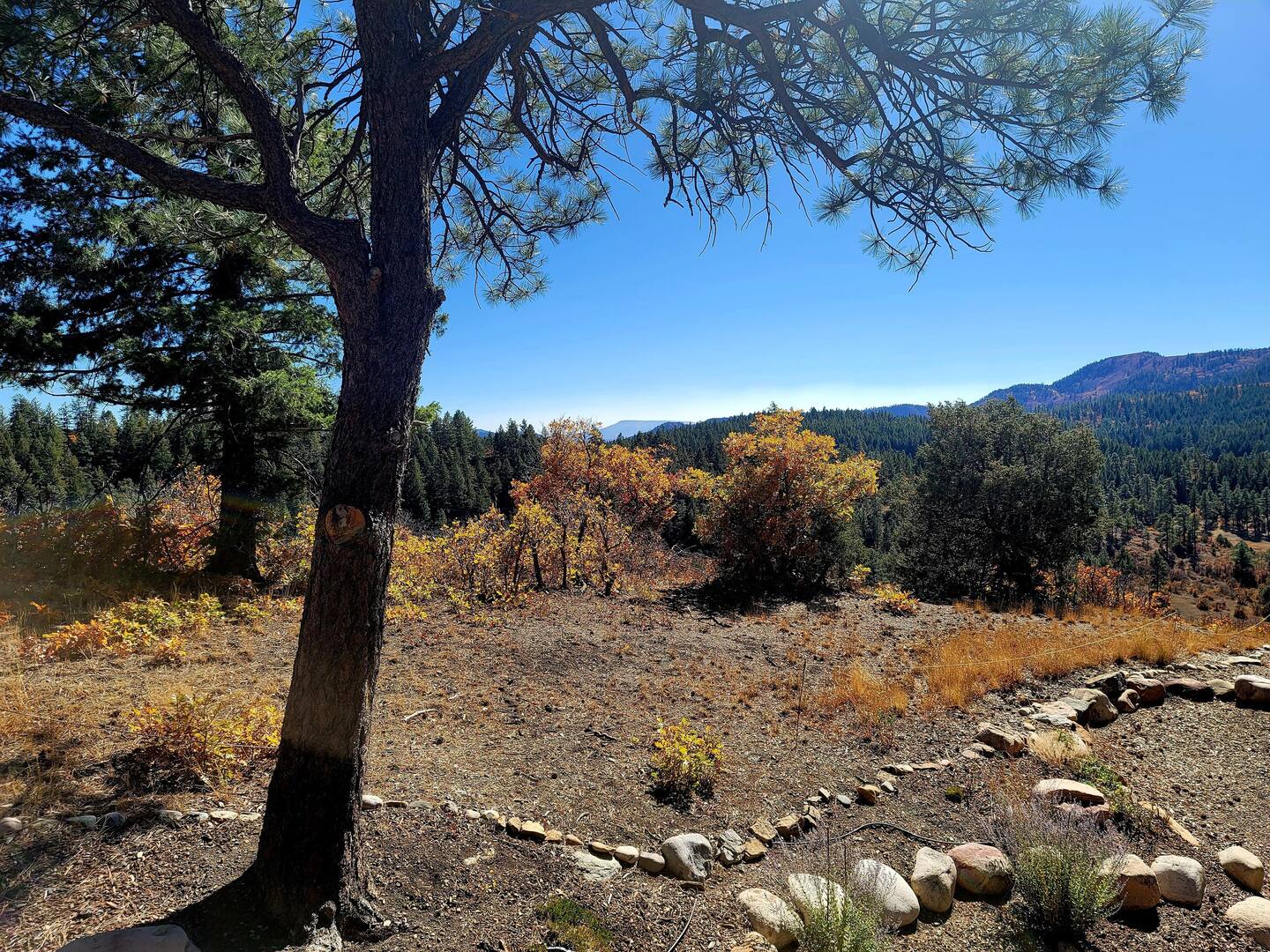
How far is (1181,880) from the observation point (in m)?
3.14

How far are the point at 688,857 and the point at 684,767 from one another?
81cm

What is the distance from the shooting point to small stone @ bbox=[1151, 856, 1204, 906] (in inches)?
122

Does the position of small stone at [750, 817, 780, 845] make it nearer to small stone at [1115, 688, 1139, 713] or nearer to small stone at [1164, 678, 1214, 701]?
small stone at [1115, 688, 1139, 713]

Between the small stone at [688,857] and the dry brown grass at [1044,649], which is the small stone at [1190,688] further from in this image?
the small stone at [688,857]

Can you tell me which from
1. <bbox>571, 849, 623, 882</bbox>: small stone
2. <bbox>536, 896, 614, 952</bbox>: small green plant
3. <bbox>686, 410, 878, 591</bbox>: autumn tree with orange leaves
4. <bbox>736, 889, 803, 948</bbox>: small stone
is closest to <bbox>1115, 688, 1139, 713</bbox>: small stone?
<bbox>736, 889, 803, 948</bbox>: small stone

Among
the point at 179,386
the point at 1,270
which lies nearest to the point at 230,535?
the point at 179,386

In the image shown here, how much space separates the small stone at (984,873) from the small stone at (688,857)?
1453 millimetres

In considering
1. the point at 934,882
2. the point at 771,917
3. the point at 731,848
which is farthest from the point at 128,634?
the point at 934,882

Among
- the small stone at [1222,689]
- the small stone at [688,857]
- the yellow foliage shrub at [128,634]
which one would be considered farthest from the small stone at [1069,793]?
the yellow foliage shrub at [128,634]

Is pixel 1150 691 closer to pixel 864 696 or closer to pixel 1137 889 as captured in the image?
pixel 864 696

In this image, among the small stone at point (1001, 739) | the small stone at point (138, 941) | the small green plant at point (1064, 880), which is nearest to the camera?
Result: the small stone at point (138, 941)

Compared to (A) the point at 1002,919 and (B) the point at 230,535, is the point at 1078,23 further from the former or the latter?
(B) the point at 230,535

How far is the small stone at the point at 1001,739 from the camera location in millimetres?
4723

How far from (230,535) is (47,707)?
508 cm
